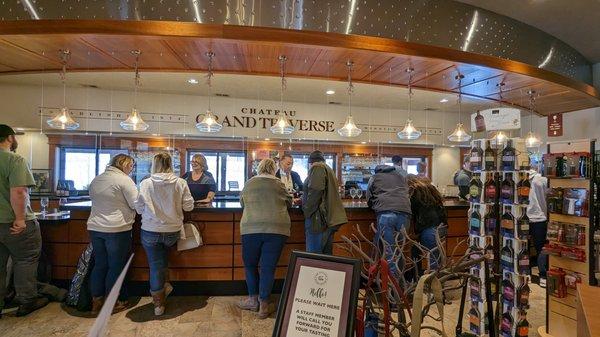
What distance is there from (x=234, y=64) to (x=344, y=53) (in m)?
1.32

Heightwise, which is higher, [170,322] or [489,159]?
[489,159]

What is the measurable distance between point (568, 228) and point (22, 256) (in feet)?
16.4

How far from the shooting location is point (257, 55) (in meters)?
3.59

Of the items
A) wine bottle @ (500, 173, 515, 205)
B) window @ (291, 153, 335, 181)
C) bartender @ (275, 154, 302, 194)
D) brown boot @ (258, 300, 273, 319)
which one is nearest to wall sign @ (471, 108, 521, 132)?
wine bottle @ (500, 173, 515, 205)

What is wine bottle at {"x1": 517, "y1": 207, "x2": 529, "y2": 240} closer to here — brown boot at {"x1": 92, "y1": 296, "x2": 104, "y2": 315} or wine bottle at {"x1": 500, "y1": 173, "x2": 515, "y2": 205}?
wine bottle at {"x1": 500, "y1": 173, "x2": 515, "y2": 205}

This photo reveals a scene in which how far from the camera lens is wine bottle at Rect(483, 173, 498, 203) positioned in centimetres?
281

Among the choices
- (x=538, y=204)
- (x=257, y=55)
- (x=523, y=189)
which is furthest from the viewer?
(x=538, y=204)

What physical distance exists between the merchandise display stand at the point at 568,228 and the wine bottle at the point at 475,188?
744 millimetres

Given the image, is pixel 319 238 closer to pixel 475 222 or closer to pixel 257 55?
pixel 475 222

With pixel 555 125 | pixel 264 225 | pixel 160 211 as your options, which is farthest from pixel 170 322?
pixel 555 125

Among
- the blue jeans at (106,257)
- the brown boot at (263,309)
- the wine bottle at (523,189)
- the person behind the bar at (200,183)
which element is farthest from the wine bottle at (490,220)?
the blue jeans at (106,257)

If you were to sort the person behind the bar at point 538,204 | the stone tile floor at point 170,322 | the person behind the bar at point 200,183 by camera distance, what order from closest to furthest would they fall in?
the stone tile floor at point 170,322 < the person behind the bar at point 200,183 < the person behind the bar at point 538,204

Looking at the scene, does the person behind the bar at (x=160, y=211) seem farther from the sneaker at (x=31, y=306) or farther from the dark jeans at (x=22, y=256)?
the sneaker at (x=31, y=306)

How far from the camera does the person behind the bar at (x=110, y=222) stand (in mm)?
3174
